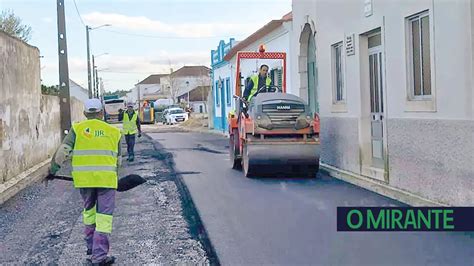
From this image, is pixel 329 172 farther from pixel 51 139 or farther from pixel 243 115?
pixel 51 139

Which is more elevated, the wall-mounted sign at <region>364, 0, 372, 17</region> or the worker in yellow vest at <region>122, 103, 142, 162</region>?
the wall-mounted sign at <region>364, 0, 372, 17</region>

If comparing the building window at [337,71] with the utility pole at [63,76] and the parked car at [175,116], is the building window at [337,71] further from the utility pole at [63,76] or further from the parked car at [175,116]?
the parked car at [175,116]

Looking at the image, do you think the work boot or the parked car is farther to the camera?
the parked car

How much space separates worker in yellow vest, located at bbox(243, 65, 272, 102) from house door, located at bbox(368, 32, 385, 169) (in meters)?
3.04

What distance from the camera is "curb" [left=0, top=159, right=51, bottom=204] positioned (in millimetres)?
11555

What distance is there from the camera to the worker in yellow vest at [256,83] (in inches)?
577

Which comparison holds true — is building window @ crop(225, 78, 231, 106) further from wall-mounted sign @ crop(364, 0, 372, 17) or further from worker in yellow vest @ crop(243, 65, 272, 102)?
wall-mounted sign @ crop(364, 0, 372, 17)

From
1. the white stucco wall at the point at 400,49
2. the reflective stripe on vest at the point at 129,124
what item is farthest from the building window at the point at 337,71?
the reflective stripe on vest at the point at 129,124

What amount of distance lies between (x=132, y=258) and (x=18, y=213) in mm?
3835

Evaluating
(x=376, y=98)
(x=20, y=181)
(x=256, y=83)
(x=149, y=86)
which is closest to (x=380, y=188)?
(x=376, y=98)

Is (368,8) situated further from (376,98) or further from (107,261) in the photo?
(107,261)

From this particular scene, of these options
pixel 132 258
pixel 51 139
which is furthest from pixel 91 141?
pixel 51 139

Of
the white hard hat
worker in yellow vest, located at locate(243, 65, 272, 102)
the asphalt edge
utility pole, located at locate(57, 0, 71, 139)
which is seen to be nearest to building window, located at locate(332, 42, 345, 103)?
worker in yellow vest, located at locate(243, 65, 272, 102)

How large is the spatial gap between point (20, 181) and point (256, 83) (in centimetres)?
558
